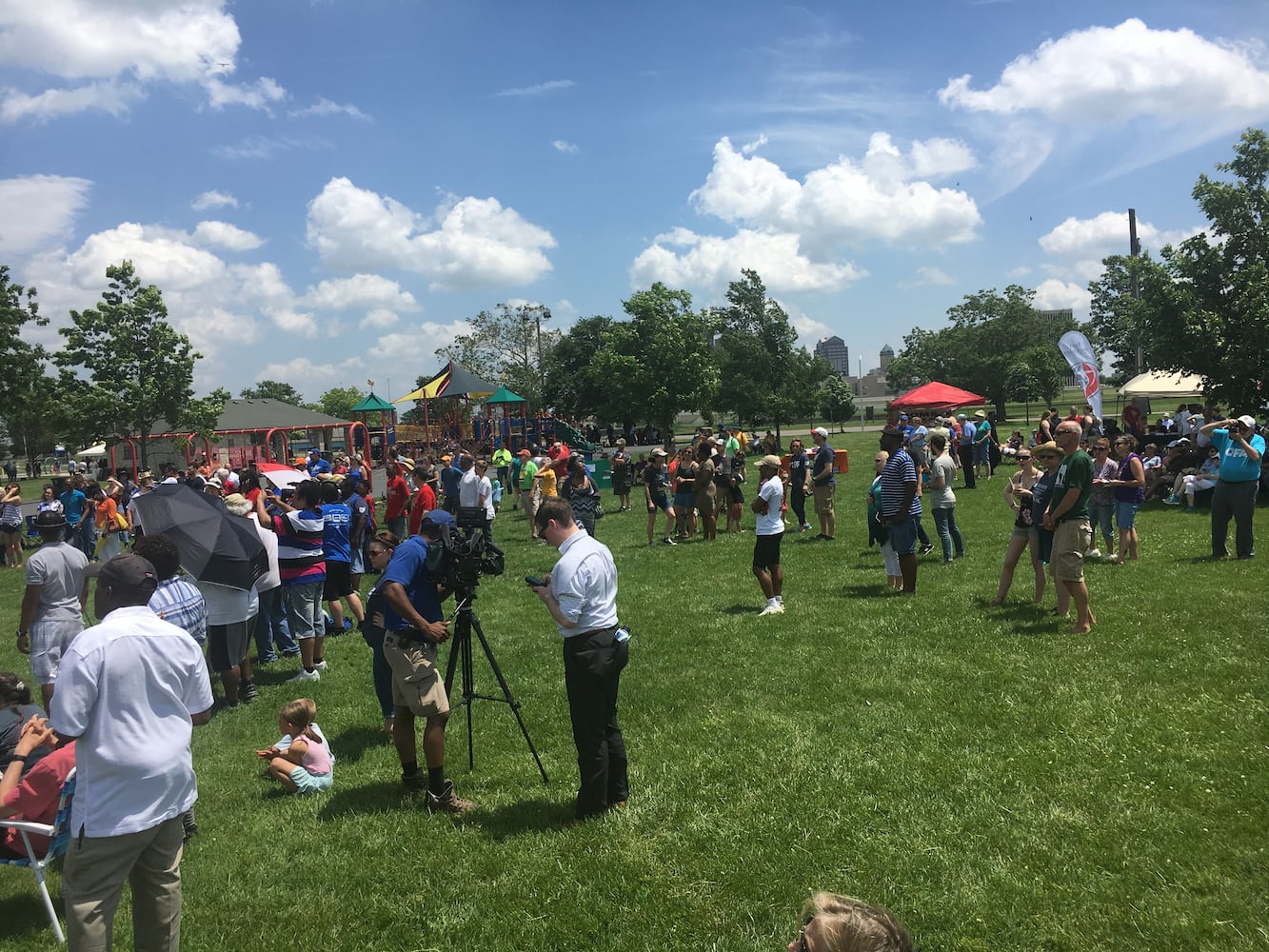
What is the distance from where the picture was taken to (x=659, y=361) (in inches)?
1623

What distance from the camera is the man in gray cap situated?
588cm

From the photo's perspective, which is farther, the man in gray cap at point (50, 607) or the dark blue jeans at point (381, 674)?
the dark blue jeans at point (381, 674)

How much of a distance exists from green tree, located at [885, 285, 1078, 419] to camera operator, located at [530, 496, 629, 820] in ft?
178

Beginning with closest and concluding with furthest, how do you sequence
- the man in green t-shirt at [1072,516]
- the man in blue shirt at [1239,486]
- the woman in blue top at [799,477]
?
the man in green t-shirt at [1072,516] → the man in blue shirt at [1239,486] → the woman in blue top at [799,477]

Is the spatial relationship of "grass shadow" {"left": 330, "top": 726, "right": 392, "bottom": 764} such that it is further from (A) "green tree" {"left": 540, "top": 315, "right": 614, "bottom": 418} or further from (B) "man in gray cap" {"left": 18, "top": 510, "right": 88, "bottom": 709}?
(A) "green tree" {"left": 540, "top": 315, "right": 614, "bottom": 418}

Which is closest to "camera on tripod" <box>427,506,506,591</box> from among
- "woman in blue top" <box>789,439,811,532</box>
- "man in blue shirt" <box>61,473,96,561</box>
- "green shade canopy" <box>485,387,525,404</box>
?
"woman in blue top" <box>789,439,811,532</box>

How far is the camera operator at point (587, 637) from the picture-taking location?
4496 mm

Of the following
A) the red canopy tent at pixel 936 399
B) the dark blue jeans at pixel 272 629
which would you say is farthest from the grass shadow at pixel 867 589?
the red canopy tent at pixel 936 399

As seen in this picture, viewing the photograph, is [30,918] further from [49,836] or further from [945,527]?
[945,527]

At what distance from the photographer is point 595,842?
449cm

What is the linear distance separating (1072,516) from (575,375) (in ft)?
199

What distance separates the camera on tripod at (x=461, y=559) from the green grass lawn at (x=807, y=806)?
1.44 metres

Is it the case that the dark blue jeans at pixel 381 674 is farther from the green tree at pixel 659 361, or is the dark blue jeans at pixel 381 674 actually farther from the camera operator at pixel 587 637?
the green tree at pixel 659 361

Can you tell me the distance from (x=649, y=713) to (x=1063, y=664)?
3479mm
